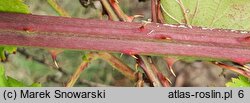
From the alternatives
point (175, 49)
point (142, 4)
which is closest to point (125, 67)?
point (175, 49)

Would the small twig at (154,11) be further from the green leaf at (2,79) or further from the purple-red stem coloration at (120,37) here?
the green leaf at (2,79)

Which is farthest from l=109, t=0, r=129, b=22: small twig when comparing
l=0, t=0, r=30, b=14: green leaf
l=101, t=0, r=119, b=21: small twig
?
l=0, t=0, r=30, b=14: green leaf

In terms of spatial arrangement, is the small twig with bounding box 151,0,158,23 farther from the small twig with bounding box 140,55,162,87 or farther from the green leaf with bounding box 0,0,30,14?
the green leaf with bounding box 0,0,30,14

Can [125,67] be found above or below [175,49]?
below

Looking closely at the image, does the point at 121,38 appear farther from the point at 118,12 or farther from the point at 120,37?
the point at 118,12

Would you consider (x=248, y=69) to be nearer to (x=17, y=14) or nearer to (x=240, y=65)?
(x=240, y=65)

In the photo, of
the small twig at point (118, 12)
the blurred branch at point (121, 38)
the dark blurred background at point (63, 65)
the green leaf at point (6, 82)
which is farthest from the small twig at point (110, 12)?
the dark blurred background at point (63, 65)
